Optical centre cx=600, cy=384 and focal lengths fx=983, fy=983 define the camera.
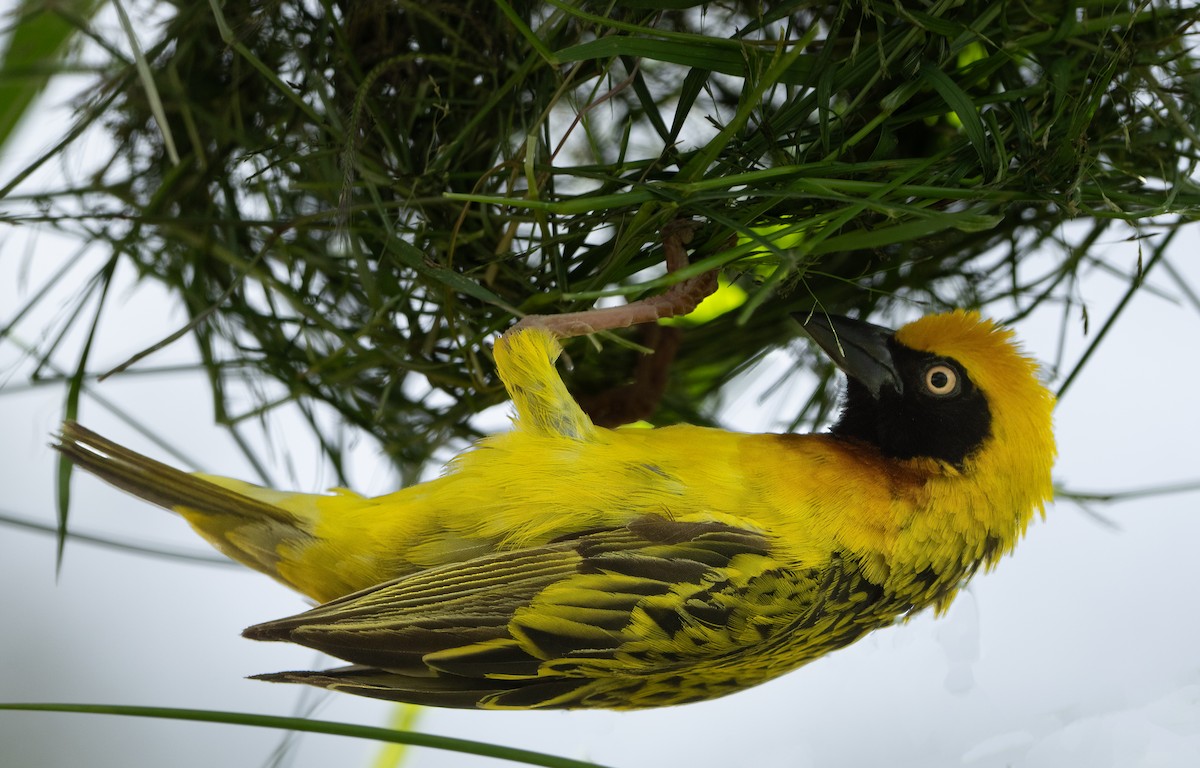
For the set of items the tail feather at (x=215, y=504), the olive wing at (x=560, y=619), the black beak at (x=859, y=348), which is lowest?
the olive wing at (x=560, y=619)

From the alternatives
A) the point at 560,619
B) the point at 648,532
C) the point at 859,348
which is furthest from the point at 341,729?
the point at 859,348

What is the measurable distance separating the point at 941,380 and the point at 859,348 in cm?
11

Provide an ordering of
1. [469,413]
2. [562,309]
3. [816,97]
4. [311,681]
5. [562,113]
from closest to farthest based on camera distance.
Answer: [816,97] < [311,681] < [562,309] < [469,413] < [562,113]

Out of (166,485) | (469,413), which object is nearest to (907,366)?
(469,413)

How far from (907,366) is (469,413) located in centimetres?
57

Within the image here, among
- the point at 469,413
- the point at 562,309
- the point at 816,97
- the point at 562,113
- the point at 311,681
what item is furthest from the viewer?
the point at 562,113

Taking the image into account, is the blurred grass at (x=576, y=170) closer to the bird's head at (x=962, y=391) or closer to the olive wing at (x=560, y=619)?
the bird's head at (x=962, y=391)

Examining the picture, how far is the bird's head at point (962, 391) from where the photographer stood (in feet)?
3.95

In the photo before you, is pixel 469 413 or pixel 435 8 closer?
pixel 435 8

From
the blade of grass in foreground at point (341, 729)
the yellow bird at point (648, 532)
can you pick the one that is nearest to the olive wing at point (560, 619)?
the yellow bird at point (648, 532)

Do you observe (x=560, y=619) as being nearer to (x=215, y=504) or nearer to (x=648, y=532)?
(x=648, y=532)

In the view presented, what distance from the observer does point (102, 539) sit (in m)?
1.33

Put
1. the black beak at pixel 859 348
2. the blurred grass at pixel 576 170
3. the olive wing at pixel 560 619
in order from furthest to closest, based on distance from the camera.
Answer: the black beak at pixel 859 348
the olive wing at pixel 560 619
the blurred grass at pixel 576 170

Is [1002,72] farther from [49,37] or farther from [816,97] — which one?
[49,37]
